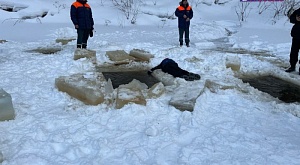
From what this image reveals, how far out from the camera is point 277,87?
5.41 metres

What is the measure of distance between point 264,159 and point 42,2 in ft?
44.4

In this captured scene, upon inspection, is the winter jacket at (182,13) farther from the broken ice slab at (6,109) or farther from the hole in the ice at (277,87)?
the broken ice slab at (6,109)

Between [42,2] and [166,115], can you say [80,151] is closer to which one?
[166,115]

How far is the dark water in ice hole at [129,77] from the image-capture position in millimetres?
5559

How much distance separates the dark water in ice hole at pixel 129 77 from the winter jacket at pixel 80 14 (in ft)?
6.07

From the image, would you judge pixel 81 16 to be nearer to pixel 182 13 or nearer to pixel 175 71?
pixel 182 13

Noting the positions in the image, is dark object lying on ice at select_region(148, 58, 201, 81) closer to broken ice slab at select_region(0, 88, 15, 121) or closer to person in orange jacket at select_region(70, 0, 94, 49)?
person in orange jacket at select_region(70, 0, 94, 49)

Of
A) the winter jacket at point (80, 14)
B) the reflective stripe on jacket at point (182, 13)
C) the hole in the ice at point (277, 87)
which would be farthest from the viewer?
the reflective stripe on jacket at point (182, 13)

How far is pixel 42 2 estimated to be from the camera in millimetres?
14133

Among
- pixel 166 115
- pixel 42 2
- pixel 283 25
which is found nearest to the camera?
pixel 166 115

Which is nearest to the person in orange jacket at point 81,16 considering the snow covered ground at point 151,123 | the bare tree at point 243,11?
the snow covered ground at point 151,123

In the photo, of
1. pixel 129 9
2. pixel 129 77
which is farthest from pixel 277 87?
pixel 129 9

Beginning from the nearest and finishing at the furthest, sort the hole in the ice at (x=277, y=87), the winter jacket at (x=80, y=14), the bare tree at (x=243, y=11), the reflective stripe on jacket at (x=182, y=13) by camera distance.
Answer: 1. the hole in the ice at (x=277, y=87)
2. the winter jacket at (x=80, y=14)
3. the reflective stripe on jacket at (x=182, y=13)
4. the bare tree at (x=243, y=11)

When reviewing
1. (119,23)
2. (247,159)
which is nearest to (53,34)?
(119,23)
